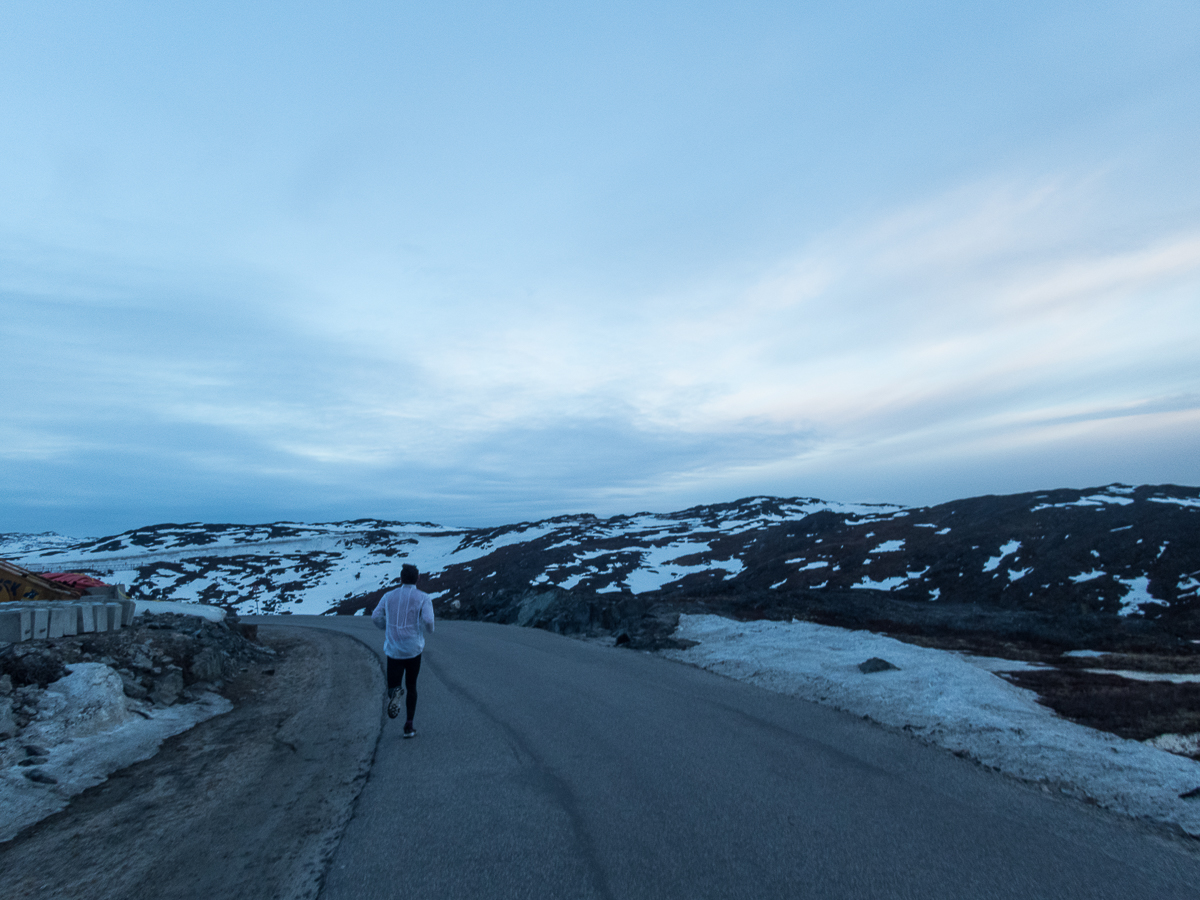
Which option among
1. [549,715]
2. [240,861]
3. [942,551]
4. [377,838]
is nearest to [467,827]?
[377,838]

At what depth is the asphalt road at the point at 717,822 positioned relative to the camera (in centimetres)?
447

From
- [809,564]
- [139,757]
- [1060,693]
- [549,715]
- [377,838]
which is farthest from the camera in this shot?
[809,564]

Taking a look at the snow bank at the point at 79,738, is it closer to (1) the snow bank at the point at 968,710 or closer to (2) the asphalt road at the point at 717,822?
(2) the asphalt road at the point at 717,822

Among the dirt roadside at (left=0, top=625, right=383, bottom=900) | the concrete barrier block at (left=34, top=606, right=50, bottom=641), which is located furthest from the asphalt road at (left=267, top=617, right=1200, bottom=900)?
the concrete barrier block at (left=34, top=606, right=50, bottom=641)

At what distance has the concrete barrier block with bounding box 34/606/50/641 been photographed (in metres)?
12.9

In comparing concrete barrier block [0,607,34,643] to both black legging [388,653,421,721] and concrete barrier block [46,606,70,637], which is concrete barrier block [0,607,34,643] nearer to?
concrete barrier block [46,606,70,637]

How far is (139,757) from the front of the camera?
8555mm

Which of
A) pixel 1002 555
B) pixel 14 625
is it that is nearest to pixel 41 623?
pixel 14 625

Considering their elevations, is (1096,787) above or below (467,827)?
below

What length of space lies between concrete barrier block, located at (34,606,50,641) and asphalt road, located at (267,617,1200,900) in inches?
375

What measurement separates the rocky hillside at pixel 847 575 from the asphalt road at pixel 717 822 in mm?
11485

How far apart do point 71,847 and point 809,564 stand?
46974 mm

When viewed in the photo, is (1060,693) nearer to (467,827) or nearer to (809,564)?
(467,827)

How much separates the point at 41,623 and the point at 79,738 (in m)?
6.06
